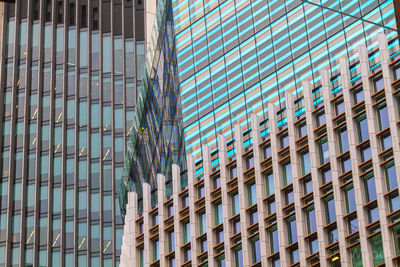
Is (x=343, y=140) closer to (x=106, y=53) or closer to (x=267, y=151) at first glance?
(x=267, y=151)

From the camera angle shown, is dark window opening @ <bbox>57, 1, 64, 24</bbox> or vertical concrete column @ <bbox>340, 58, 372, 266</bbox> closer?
vertical concrete column @ <bbox>340, 58, 372, 266</bbox>

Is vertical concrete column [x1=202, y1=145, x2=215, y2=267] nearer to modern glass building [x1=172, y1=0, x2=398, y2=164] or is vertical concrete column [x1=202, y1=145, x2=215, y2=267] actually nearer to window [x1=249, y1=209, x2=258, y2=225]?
modern glass building [x1=172, y1=0, x2=398, y2=164]

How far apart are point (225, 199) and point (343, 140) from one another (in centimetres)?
1001

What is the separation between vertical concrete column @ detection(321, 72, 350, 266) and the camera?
6638 centimetres

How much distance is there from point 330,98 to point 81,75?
66845 millimetres

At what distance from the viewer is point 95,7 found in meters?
139

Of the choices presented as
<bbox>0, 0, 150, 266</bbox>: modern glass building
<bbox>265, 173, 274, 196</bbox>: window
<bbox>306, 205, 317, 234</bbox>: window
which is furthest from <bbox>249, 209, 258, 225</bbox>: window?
<bbox>0, 0, 150, 266</bbox>: modern glass building

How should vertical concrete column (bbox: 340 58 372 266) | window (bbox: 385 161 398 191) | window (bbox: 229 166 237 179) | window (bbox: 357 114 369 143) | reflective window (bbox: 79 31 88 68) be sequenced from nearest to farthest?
vertical concrete column (bbox: 340 58 372 266)
window (bbox: 385 161 398 191)
window (bbox: 357 114 369 143)
window (bbox: 229 166 237 179)
reflective window (bbox: 79 31 88 68)

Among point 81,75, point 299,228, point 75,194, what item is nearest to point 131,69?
point 81,75

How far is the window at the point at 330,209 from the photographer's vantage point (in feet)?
225

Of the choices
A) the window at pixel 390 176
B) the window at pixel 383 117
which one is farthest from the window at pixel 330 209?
the window at pixel 383 117

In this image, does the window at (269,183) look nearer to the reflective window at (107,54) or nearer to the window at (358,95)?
the window at (358,95)

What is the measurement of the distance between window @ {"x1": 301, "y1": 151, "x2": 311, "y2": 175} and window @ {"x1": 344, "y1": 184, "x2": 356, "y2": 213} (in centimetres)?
420

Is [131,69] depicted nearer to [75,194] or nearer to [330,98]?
[75,194]
